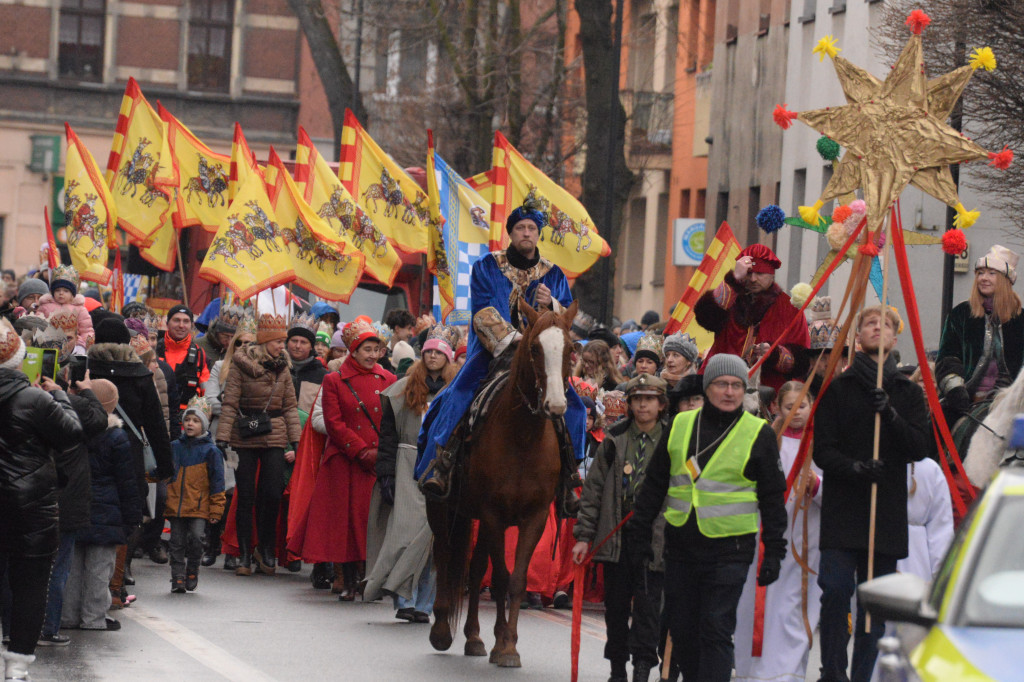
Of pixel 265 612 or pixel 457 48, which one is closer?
pixel 265 612

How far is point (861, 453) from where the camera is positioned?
985cm

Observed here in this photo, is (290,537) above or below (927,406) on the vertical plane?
below

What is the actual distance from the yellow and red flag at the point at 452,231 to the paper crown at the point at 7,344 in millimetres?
8406

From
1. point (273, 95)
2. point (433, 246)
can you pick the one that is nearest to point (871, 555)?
point (433, 246)

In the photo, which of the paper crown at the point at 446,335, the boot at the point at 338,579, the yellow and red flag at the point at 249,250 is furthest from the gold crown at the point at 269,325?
the yellow and red flag at the point at 249,250

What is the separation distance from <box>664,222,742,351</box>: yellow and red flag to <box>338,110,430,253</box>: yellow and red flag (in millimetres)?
4416

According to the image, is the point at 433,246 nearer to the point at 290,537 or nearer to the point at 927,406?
the point at 290,537

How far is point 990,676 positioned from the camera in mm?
5582

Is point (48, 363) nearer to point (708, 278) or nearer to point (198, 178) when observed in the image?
point (708, 278)

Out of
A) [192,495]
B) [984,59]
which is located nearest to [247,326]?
[192,495]

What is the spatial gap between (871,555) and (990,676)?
4025 millimetres

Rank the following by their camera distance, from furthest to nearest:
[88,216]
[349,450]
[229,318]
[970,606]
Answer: [88,216] < [229,318] < [349,450] < [970,606]

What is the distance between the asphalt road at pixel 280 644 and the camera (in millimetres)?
10938

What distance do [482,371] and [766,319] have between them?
192cm
